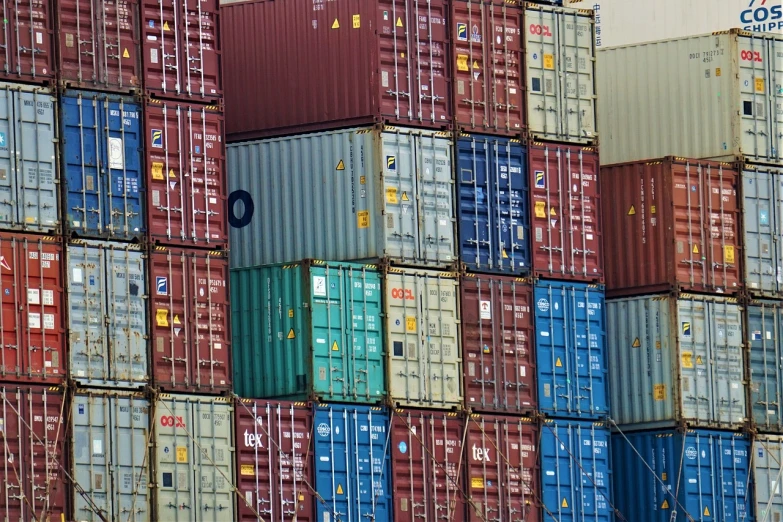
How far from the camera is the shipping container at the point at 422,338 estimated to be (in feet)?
173

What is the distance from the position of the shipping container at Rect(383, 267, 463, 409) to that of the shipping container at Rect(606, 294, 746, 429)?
6.46 m

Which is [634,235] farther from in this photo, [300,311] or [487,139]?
[300,311]

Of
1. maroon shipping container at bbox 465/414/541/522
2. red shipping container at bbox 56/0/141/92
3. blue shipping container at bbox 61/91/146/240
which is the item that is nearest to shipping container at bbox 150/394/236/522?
blue shipping container at bbox 61/91/146/240

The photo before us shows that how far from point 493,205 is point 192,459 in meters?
10.7

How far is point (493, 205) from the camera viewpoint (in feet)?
180

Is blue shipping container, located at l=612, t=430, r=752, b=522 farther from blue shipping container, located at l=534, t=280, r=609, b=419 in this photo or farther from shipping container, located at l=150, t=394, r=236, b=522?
shipping container, located at l=150, t=394, r=236, b=522

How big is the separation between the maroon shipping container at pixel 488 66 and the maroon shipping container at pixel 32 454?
13427 millimetres

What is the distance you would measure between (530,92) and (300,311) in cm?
887

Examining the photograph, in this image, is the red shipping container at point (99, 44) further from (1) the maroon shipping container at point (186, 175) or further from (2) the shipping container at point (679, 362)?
(2) the shipping container at point (679, 362)

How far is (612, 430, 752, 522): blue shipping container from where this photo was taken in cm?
5709

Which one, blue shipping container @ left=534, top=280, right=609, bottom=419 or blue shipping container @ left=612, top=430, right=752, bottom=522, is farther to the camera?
blue shipping container @ left=612, top=430, right=752, bottom=522

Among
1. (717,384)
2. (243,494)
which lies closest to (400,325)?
(243,494)

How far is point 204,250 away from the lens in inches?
1964

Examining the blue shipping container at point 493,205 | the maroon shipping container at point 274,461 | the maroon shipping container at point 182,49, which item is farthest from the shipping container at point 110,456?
the blue shipping container at point 493,205
